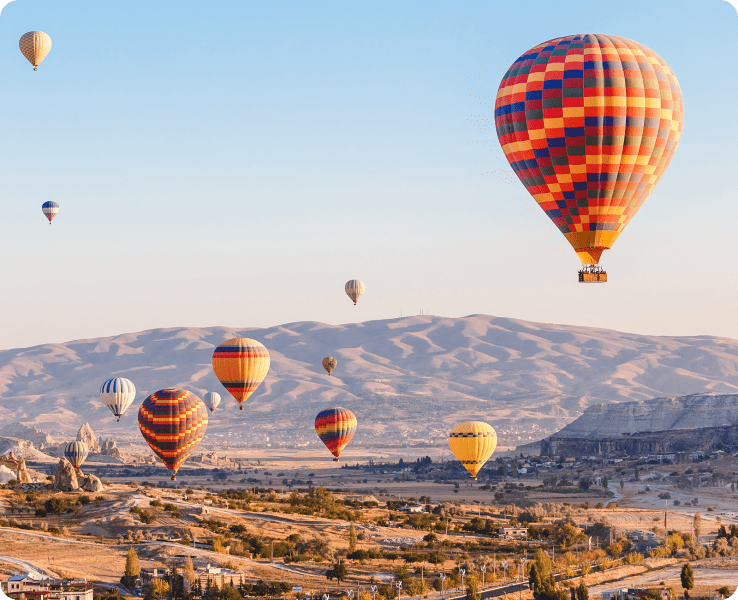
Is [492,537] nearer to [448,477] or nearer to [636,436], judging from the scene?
[448,477]

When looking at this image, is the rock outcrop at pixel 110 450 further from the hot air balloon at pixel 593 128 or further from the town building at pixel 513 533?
the hot air balloon at pixel 593 128

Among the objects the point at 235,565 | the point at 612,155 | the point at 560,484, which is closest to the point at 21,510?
the point at 235,565

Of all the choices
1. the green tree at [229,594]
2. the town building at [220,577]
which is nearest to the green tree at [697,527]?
the town building at [220,577]

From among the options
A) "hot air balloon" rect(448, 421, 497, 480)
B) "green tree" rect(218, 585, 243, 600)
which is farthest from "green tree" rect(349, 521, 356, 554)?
"green tree" rect(218, 585, 243, 600)

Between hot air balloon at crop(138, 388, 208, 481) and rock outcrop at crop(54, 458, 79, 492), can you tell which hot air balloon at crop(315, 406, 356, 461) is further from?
rock outcrop at crop(54, 458, 79, 492)

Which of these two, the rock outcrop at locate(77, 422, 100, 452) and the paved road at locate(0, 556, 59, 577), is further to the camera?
the rock outcrop at locate(77, 422, 100, 452)
